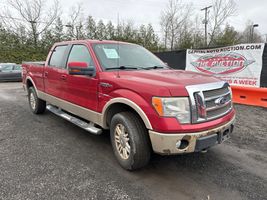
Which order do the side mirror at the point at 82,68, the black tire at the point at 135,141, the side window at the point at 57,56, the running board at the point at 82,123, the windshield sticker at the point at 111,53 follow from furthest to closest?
the side window at the point at 57,56 < the windshield sticker at the point at 111,53 < the running board at the point at 82,123 < the side mirror at the point at 82,68 < the black tire at the point at 135,141

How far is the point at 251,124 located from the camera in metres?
5.14

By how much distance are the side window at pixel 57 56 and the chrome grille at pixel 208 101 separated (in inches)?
120

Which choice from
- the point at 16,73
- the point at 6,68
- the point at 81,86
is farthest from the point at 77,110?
the point at 6,68

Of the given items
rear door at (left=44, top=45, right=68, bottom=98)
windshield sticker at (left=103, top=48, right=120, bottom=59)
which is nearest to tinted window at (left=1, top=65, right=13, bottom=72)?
rear door at (left=44, top=45, right=68, bottom=98)

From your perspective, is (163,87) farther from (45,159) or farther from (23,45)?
(23,45)

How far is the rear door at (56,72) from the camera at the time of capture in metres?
4.41

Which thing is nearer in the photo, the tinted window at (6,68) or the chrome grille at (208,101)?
the chrome grille at (208,101)

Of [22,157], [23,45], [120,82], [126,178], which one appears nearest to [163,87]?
[120,82]

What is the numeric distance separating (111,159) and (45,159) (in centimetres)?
105

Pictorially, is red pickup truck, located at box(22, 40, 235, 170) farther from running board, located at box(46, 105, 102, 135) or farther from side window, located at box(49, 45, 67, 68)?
side window, located at box(49, 45, 67, 68)

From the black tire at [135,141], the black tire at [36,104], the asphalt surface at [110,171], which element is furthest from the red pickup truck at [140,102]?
the black tire at [36,104]

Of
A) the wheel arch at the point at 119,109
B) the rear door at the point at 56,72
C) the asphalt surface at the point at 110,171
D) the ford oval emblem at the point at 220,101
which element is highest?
the rear door at the point at 56,72

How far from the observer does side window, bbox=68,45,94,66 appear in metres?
3.73

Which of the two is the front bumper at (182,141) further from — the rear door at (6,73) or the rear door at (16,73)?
the rear door at (16,73)
